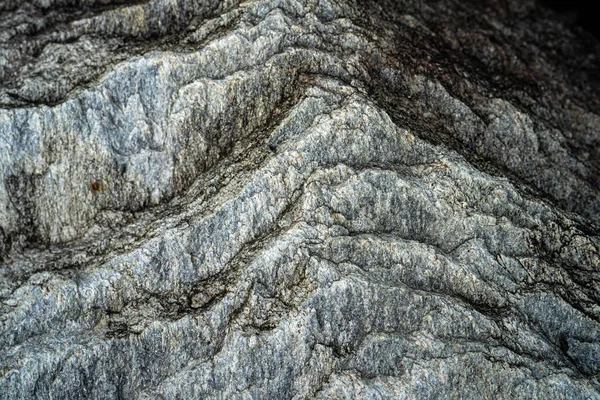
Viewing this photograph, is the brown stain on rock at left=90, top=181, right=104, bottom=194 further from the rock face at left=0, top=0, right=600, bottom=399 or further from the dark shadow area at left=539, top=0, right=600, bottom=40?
the dark shadow area at left=539, top=0, right=600, bottom=40

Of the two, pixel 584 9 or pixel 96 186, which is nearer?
pixel 96 186

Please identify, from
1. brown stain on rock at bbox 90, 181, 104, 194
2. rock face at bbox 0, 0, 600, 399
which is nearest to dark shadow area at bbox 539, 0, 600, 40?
rock face at bbox 0, 0, 600, 399

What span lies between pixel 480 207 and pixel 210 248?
4.08 m

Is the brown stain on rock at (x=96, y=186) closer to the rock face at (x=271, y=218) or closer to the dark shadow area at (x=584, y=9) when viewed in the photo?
the rock face at (x=271, y=218)

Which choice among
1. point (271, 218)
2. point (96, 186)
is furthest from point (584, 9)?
point (96, 186)

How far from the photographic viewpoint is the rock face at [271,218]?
28.1 feet

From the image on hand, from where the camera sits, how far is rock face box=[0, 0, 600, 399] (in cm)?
858

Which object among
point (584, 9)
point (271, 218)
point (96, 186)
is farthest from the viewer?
point (584, 9)

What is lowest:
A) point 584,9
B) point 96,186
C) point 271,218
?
point 96,186

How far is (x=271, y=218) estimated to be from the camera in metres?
9.28

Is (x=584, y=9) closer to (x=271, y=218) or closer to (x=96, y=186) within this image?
(x=271, y=218)

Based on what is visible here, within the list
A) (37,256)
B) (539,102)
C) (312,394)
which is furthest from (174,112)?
(539,102)

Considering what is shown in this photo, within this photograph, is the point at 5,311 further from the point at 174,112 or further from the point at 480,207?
the point at 480,207

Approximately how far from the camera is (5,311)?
8414 millimetres
